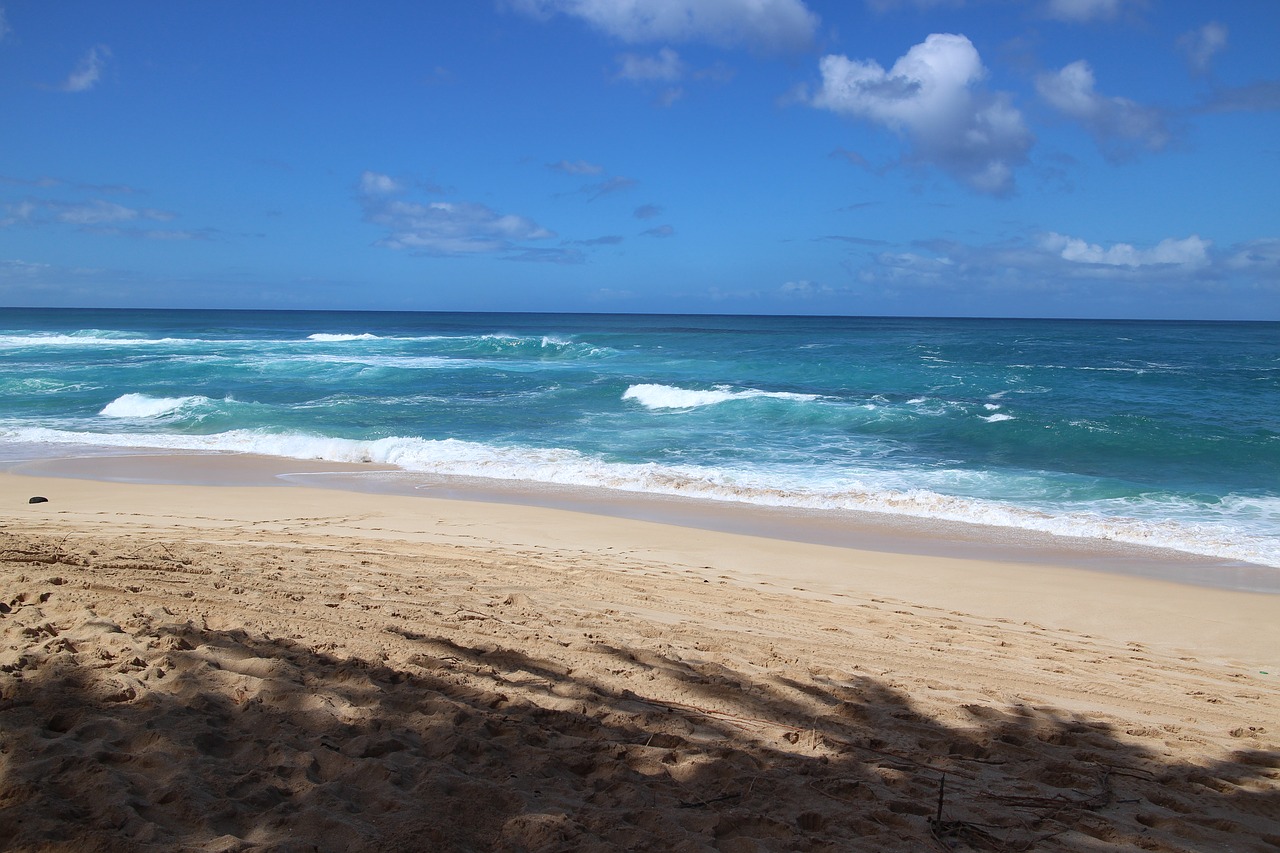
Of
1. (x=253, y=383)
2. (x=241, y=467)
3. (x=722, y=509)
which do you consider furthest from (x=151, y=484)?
(x=253, y=383)

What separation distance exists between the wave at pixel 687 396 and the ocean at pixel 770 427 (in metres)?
0.13

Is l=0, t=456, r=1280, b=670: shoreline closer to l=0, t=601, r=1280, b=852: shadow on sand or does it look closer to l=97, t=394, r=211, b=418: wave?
l=0, t=601, r=1280, b=852: shadow on sand

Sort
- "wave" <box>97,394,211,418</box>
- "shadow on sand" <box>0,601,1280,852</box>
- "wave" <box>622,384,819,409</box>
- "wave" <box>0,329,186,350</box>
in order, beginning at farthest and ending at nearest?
1. "wave" <box>0,329,186,350</box>
2. "wave" <box>622,384,819,409</box>
3. "wave" <box>97,394,211,418</box>
4. "shadow on sand" <box>0,601,1280,852</box>

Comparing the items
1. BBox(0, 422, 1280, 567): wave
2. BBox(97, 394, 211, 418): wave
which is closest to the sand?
BBox(0, 422, 1280, 567): wave

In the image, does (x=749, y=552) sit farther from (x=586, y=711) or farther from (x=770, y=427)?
(x=770, y=427)

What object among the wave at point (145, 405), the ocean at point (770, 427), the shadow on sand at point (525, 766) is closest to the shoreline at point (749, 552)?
the ocean at point (770, 427)

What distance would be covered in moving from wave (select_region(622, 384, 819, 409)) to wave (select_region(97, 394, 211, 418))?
1198 cm

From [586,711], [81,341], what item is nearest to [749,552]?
[586,711]

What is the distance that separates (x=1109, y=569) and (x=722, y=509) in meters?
4.65

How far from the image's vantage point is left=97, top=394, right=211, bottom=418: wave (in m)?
19.4

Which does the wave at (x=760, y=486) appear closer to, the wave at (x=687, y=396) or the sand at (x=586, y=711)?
the sand at (x=586, y=711)

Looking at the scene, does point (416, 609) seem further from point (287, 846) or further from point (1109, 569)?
point (1109, 569)

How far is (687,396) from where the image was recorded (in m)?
23.5

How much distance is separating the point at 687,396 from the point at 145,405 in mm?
14619
